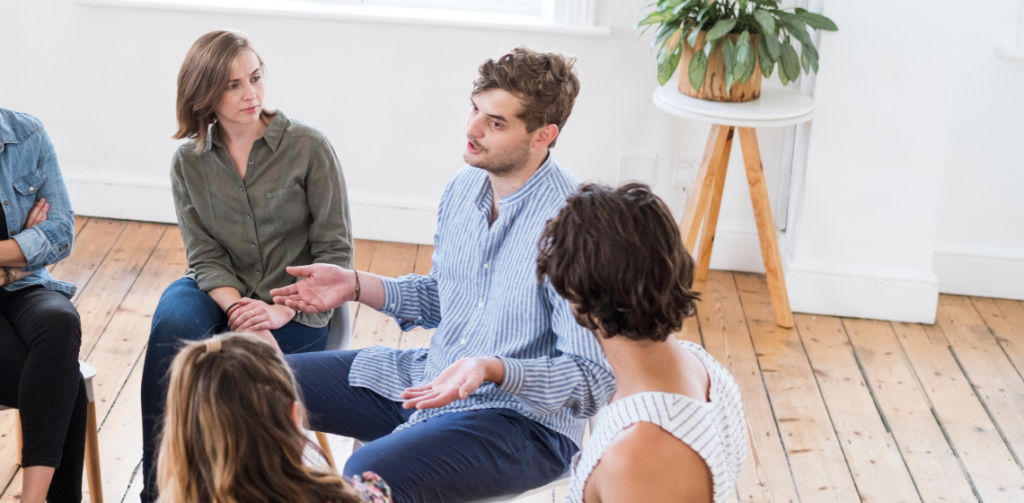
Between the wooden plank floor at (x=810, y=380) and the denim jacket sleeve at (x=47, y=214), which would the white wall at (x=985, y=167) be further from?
the denim jacket sleeve at (x=47, y=214)

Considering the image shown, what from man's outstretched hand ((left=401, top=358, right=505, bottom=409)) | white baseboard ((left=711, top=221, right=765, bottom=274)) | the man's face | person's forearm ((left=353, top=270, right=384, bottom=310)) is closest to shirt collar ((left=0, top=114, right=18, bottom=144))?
person's forearm ((left=353, top=270, right=384, bottom=310))

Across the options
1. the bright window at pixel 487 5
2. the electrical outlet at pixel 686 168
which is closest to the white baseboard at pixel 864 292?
the electrical outlet at pixel 686 168

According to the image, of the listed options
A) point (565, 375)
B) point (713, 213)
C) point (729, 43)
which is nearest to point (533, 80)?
point (565, 375)

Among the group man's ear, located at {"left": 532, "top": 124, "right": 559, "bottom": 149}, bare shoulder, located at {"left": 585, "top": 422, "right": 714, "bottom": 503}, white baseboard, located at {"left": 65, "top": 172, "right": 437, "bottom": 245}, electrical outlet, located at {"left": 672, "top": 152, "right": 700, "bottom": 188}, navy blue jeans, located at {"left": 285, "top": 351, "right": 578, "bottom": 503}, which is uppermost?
man's ear, located at {"left": 532, "top": 124, "right": 559, "bottom": 149}

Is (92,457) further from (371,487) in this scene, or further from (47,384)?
(371,487)

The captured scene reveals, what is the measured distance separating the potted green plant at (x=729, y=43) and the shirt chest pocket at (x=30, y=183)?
1765 mm

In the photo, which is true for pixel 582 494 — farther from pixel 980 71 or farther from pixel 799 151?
pixel 980 71

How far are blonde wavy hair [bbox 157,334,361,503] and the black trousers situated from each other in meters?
0.84

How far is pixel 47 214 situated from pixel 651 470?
151cm

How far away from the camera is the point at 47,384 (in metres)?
1.76

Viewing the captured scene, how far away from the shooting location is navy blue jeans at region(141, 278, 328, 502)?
1.74 metres

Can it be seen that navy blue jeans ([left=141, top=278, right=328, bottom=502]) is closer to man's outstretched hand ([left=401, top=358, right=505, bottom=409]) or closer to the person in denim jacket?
the person in denim jacket

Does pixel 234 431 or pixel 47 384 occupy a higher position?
pixel 234 431

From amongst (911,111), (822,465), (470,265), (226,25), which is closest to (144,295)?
→ (226,25)
